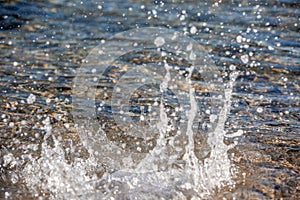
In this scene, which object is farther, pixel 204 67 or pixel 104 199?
pixel 204 67

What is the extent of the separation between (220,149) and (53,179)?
1160 mm

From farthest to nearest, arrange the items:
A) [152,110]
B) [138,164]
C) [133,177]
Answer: [152,110]
[138,164]
[133,177]

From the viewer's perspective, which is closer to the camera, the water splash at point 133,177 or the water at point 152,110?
the water splash at point 133,177

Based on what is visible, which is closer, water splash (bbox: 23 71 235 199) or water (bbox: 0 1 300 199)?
water splash (bbox: 23 71 235 199)

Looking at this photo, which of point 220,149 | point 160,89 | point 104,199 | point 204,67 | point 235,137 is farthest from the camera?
point 204,67

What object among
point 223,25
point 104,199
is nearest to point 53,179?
point 104,199

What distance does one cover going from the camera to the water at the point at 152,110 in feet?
10.5

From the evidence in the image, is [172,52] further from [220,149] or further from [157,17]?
[220,149]

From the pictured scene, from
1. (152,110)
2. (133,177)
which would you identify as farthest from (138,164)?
(152,110)

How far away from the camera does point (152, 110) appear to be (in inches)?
168

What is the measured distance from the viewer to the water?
127 inches

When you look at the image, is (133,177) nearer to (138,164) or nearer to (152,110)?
(138,164)

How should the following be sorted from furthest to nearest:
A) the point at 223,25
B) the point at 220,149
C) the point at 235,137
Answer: the point at 223,25, the point at 235,137, the point at 220,149

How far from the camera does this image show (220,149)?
3555mm
